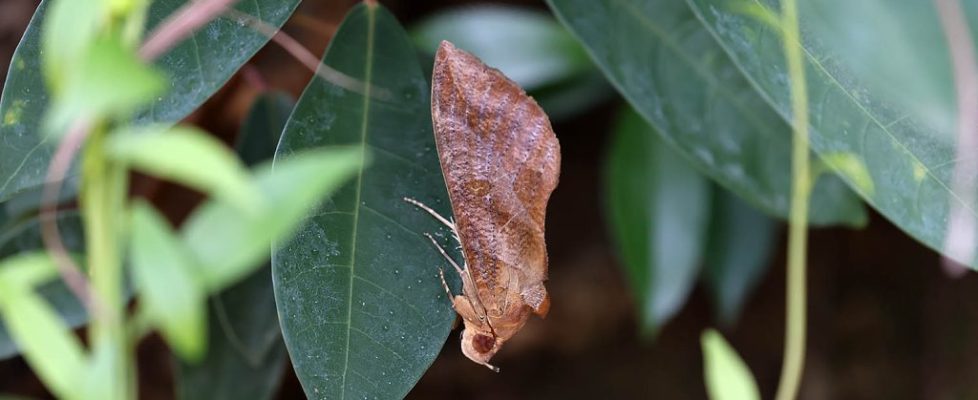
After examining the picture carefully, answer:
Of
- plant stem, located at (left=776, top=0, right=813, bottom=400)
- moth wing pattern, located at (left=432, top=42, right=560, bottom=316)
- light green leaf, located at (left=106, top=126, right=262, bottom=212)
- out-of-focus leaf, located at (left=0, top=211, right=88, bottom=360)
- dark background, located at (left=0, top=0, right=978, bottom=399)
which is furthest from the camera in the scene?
dark background, located at (left=0, top=0, right=978, bottom=399)

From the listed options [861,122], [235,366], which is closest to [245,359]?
[235,366]

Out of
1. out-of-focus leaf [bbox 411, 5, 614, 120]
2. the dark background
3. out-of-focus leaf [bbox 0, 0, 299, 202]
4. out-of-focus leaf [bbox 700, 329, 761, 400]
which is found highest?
out-of-focus leaf [bbox 0, 0, 299, 202]

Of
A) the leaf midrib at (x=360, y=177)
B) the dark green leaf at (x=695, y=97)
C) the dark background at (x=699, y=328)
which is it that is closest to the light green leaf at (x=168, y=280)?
the leaf midrib at (x=360, y=177)

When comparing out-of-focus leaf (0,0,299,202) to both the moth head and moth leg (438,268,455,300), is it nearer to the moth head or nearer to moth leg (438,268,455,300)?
moth leg (438,268,455,300)

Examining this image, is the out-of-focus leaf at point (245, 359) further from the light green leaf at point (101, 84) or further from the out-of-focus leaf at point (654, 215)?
the light green leaf at point (101, 84)

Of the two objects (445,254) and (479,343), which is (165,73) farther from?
(479,343)

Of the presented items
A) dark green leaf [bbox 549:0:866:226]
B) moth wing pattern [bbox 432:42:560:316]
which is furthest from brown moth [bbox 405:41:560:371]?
dark green leaf [bbox 549:0:866:226]
